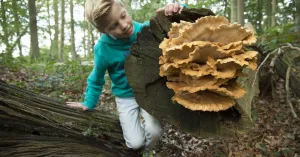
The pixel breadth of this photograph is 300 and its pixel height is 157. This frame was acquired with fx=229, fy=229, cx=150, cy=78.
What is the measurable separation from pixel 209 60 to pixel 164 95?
Answer: 66 cm

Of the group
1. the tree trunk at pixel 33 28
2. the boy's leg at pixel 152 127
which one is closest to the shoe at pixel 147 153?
the boy's leg at pixel 152 127

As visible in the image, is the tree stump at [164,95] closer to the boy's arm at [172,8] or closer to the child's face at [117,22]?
the boy's arm at [172,8]

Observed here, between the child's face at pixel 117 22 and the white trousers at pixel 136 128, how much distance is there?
0.94 meters

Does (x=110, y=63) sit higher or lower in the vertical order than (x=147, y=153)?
higher

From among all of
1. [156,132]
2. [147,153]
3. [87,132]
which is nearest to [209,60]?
[156,132]

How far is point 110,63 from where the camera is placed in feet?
9.28

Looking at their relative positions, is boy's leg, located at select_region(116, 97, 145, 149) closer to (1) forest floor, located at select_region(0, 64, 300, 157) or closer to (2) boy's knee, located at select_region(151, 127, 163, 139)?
(2) boy's knee, located at select_region(151, 127, 163, 139)

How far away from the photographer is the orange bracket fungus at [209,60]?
167cm

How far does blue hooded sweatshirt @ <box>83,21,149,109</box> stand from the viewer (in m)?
2.78

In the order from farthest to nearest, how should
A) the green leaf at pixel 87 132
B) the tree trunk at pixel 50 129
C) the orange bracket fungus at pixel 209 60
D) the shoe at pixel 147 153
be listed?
the shoe at pixel 147 153
the green leaf at pixel 87 132
the tree trunk at pixel 50 129
the orange bracket fungus at pixel 209 60

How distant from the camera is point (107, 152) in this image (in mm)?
2740

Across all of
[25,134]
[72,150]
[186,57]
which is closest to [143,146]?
[72,150]

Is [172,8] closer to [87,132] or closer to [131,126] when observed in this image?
[131,126]

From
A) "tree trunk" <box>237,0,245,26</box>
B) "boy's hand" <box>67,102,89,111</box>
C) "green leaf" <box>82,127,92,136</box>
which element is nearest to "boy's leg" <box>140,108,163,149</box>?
"green leaf" <box>82,127,92,136</box>
